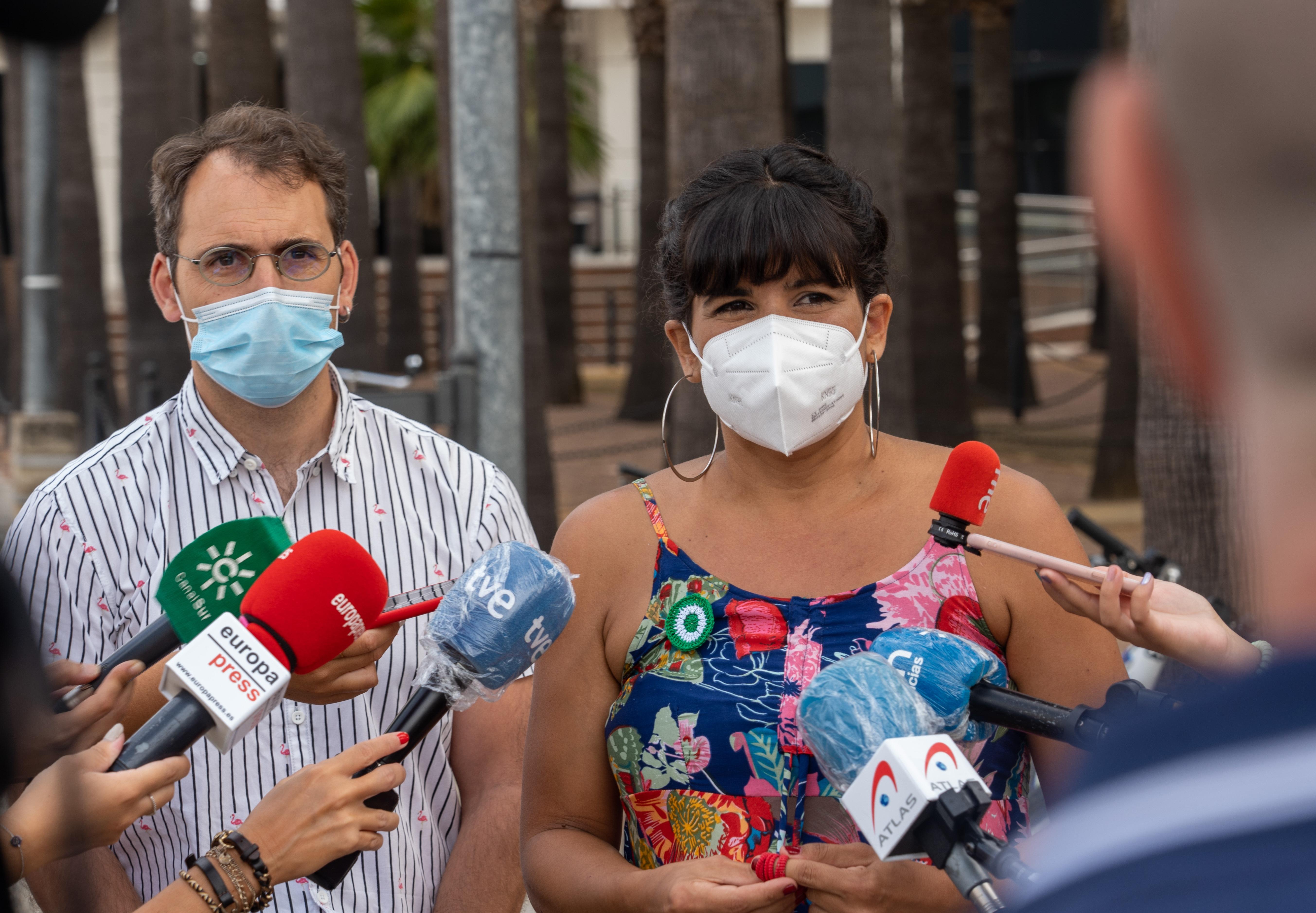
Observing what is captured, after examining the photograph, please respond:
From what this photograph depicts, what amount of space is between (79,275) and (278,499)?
490 inches

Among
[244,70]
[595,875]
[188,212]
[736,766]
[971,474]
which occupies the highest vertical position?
[244,70]

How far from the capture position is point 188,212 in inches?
109

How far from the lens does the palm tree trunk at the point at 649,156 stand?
16.5 m

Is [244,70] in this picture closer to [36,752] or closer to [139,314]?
[139,314]

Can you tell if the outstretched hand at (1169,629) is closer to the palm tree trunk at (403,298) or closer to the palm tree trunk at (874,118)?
the palm tree trunk at (874,118)

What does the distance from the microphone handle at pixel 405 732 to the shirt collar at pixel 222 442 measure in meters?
0.82

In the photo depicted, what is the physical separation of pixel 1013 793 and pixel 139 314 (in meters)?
10.0

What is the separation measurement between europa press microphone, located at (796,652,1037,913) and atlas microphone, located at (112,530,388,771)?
69 cm

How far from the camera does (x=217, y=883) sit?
6.81 ft

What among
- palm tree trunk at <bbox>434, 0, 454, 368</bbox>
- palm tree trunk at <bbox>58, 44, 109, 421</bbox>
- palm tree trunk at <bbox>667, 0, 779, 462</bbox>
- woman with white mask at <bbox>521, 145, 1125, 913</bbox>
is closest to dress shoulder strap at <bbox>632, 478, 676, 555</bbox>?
woman with white mask at <bbox>521, 145, 1125, 913</bbox>

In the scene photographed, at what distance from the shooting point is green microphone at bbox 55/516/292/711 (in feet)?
6.36

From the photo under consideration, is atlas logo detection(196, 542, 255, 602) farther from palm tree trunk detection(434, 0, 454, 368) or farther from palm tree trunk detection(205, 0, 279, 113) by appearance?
palm tree trunk detection(205, 0, 279, 113)

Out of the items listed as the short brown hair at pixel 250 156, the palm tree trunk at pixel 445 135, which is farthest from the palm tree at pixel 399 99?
the short brown hair at pixel 250 156

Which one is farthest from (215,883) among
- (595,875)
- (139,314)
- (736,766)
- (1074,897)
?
(139,314)
